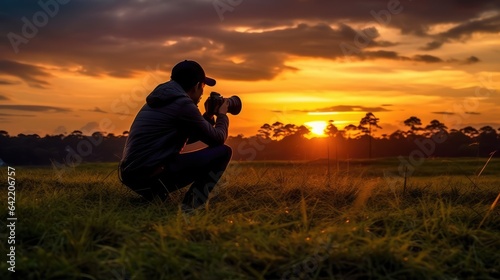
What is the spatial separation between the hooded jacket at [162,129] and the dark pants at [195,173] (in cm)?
12

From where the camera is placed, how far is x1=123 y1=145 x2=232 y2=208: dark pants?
Result: 6219mm

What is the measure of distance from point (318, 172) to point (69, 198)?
3.95m

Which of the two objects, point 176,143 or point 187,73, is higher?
point 187,73

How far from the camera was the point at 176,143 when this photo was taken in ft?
20.7

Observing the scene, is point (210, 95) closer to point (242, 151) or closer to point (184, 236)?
point (242, 151)

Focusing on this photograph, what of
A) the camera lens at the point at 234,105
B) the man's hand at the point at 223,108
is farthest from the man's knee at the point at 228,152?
the camera lens at the point at 234,105

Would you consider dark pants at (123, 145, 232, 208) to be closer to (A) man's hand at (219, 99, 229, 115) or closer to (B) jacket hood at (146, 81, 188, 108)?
(A) man's hand at (219, 99, 229, 115)

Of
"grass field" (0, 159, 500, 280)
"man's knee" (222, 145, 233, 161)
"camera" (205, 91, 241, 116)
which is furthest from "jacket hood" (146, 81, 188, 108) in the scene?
"grass field" (0, 159, 500, 280)

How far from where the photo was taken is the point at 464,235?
15.1ft

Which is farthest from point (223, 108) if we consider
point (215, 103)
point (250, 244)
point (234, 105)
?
point (250, 244)

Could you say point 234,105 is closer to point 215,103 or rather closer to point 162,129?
point 215,103

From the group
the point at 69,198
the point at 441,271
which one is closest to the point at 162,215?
the point at 69,198

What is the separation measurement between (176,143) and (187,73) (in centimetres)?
81

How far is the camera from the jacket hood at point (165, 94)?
19.8 feet
